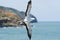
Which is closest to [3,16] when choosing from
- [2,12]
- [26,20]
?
[2,12]

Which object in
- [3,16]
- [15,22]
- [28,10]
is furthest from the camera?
[3,16]

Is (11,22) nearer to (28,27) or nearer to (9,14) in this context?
(9,14)

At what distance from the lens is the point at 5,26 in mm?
118688

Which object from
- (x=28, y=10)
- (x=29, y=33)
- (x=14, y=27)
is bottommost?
(x=14, y=27)

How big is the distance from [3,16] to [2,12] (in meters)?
2.44

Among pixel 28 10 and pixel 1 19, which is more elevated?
→ pixel 28 10

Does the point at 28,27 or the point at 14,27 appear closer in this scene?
the point at 28,27

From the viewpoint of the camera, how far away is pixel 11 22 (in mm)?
112312

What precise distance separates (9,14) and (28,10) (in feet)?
354

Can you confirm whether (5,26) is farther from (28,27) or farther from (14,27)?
(28,27)

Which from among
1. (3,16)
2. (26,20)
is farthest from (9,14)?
(26,20)

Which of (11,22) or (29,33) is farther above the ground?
(29,33)

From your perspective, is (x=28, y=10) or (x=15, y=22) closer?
(x=28, y=10)

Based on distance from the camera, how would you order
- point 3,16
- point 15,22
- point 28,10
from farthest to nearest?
point 3,16, point 15,22, point 28,10
